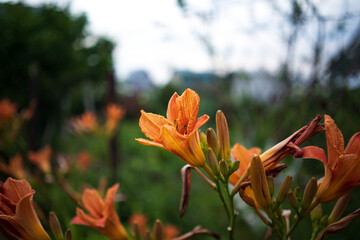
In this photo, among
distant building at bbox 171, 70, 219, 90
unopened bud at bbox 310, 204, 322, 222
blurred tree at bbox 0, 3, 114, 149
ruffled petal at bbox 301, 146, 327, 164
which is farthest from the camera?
distant building at bbox 171, 70, 219, 90

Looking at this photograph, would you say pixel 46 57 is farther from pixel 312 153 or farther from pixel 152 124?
pixel 312 153

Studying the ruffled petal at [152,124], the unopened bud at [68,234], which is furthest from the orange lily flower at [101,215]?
the ruffled petal at [152,124]

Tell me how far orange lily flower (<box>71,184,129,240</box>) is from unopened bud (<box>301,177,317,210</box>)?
11.6 inches

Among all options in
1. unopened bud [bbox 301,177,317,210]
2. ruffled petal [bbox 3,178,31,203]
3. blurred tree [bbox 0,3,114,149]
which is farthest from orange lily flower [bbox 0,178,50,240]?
blurred tree [bbox 0,3,114,149]

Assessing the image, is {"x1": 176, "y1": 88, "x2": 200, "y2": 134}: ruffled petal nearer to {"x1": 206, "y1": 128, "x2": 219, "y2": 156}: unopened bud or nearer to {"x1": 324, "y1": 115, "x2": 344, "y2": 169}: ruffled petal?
{"x1": 206, "y1": 128, "x2": 219, "y2": 156}: unopened bud

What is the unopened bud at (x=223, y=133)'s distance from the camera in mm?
398

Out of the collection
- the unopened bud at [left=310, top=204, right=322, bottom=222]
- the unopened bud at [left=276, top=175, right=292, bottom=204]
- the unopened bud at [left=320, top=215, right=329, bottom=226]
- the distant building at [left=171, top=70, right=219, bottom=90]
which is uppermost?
the distant building at [left=171, top=70, right=219, bottom=90]

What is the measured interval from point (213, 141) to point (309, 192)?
0.51ft

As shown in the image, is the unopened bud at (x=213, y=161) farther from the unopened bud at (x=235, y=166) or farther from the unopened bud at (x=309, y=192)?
the unopened bud at (x=309, y=192)

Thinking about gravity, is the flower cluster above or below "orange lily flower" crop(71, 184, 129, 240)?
above

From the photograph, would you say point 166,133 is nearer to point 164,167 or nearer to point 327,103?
point 327,103

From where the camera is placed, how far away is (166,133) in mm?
335

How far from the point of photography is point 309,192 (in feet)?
1.22

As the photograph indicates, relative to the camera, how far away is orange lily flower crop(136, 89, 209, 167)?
1.13ft
